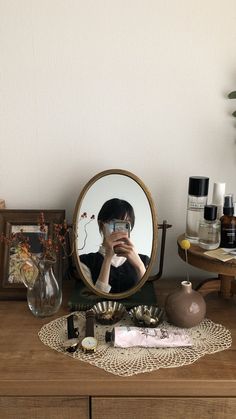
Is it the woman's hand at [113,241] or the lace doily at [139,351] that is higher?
the woman's hand at [113,241]

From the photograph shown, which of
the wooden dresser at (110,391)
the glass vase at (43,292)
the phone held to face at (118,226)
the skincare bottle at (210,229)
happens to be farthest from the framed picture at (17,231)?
the skincare bottle at (210,229)

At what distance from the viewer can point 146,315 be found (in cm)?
87

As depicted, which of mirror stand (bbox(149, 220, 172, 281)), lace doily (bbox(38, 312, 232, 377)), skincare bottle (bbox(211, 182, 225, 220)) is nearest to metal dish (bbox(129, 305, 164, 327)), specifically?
lace doily (bbox(38, 312, 232, 377))

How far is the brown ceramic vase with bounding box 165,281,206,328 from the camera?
82cm

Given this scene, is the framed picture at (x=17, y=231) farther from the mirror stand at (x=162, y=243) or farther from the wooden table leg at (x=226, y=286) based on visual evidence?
the wooden table leg at (x=226, y=286)

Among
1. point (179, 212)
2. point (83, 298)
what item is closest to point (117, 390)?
point (83, 298)

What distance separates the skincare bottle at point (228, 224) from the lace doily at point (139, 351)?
0.69 feet

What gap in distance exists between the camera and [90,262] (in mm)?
972

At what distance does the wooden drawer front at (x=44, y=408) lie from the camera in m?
0.69

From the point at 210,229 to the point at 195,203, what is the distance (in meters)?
0.09

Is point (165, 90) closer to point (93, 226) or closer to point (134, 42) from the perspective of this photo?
point (134, 42)

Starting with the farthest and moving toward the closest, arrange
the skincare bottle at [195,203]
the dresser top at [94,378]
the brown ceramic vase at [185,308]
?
the skincare bottle at [195,203]
the brown ceramic vase at [185,308]
the dresser top at [94,378]

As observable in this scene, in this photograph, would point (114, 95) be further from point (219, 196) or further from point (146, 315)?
point (146, 315)

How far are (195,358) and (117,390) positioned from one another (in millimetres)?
179
